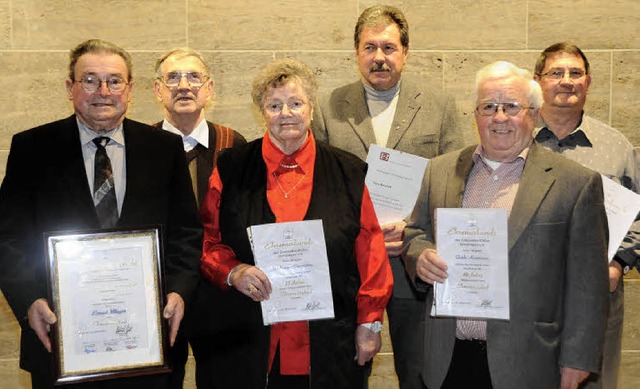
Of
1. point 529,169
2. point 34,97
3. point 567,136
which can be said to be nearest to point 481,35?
point 567,136

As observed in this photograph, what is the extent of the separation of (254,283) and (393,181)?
99cm

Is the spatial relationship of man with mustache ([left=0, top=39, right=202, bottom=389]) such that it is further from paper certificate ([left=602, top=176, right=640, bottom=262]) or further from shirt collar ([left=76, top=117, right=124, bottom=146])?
paper certificate ([left=602, top=176, right=640, bottom=262])

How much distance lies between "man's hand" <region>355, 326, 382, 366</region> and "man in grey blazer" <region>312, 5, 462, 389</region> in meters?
0.63

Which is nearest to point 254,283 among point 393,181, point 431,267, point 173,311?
point 173,311

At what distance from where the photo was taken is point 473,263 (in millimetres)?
3021

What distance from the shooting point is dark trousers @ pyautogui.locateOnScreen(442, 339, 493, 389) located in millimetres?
3074

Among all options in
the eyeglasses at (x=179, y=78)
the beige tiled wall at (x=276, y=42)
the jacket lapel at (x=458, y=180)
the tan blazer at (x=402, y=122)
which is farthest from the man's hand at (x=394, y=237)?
the beige tiled wall at (x=276, y=42)

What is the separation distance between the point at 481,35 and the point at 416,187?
6.94 feet

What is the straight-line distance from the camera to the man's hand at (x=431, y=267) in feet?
9.97

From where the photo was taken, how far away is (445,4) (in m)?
5.51

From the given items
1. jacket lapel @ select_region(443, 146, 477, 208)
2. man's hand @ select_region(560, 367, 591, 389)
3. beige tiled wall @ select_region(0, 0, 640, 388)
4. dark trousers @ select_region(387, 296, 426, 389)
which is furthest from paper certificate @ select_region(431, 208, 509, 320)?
beige tiled wall @ select_region(0, 0, 640, 388)

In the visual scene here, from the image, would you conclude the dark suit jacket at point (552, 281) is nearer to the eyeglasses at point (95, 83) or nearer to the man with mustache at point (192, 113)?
the man with mustache at point (192, 113)

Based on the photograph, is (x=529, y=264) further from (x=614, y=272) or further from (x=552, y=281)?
(x=614, y=272)
